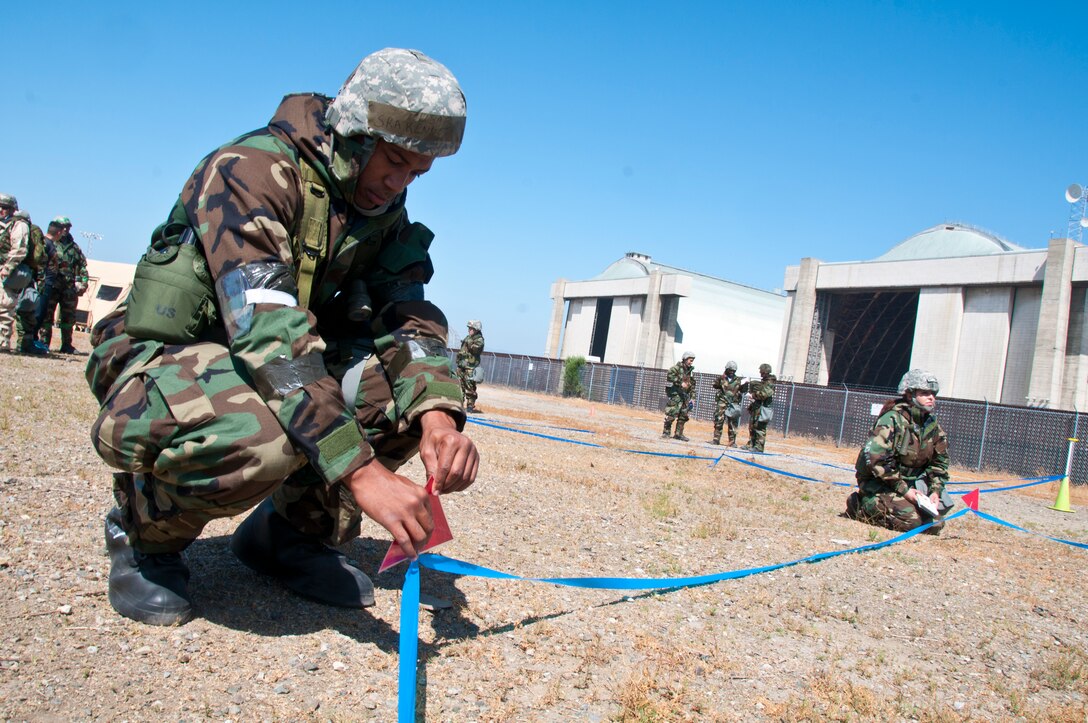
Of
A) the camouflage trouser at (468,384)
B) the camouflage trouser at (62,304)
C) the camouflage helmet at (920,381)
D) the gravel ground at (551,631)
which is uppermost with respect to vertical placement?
the camouflage helmet at (920,381)

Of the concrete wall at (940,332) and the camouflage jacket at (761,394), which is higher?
the concrete wall at (940,332)

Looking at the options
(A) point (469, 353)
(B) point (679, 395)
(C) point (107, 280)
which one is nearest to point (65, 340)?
(A) point (469, 353)

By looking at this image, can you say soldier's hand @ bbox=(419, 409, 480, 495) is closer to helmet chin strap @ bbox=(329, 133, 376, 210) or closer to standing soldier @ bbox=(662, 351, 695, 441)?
helmet chin strap @ bbox=(329, 133, 376, 210)

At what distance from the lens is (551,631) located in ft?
8.28

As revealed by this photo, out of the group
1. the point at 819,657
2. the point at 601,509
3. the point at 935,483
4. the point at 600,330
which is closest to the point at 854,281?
the point at 600,330

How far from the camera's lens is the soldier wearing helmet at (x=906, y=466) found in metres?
6.00

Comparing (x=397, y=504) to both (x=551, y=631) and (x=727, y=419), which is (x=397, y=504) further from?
(x=727, y=419)

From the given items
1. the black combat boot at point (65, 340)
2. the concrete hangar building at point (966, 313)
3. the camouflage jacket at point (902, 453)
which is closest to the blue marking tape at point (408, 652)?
the camouflage jacket at point (902, 453)

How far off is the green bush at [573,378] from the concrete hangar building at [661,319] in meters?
6.62

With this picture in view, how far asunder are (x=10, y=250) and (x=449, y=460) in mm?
9518

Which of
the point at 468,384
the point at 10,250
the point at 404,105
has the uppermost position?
the point at 404,105

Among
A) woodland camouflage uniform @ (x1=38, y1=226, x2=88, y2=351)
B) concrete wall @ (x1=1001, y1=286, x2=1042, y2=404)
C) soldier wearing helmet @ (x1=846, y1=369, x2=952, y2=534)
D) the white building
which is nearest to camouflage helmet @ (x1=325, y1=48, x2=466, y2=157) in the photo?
soldier wearing helmet @ (x1=846, y1=369, x2=952, y2=534)

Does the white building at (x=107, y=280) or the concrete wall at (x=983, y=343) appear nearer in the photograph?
the concrete wall at (x=983, y=343)

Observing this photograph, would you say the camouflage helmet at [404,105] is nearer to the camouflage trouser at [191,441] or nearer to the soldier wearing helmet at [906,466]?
the camouflage trouser at [191,441]
